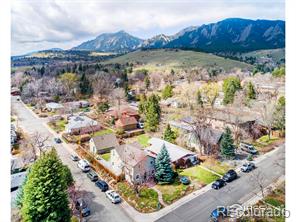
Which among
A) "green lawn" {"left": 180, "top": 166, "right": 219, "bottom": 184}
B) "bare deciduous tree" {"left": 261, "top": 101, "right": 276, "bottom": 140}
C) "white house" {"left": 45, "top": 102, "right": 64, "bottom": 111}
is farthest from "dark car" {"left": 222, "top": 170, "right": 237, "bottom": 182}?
"white house" {"left": 45, "top": 102, "right": 64, "bottom": 111}

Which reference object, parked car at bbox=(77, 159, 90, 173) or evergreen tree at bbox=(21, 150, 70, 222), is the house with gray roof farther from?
evergreen tree at bbox=(21, 150, 70, 222)

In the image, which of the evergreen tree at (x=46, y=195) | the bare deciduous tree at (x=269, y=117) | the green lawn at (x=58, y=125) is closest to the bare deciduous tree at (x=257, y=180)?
the bare deciduous tree at (x=269, y=117)

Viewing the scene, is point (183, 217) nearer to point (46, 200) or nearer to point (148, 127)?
point (46, 200)

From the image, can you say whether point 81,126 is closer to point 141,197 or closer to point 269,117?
point 141,197

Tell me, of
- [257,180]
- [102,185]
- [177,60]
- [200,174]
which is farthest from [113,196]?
[177,60]

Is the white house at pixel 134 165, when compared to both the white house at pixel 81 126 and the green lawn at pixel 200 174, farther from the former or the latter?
the white house at pixel 81 126
